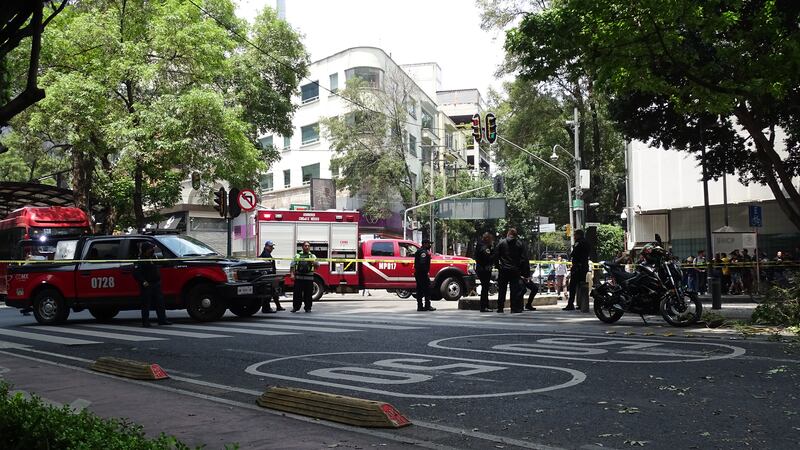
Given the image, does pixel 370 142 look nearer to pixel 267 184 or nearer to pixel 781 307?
pixel 267 184

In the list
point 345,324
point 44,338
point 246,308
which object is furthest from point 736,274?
point 44,338

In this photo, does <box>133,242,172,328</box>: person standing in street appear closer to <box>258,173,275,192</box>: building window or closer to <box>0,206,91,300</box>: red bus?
<box>0,206,91,300</box>: red bus

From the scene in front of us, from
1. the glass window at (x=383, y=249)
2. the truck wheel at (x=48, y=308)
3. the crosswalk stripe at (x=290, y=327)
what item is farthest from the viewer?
the glass window at (x=383, y=249)

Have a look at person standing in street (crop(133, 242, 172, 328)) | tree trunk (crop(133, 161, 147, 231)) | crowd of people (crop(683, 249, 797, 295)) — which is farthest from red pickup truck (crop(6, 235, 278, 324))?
crowd of people (crop(683, 249, 797, 295))

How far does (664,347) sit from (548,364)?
7.21 ft

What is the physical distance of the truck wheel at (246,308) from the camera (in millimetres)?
16125

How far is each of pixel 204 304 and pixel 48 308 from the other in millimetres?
3461

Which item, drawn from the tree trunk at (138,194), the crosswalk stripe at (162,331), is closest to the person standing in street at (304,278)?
the crosswalk stripe at (162,331)

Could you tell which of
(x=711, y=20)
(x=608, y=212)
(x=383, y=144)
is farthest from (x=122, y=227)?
(x=608, y=212)

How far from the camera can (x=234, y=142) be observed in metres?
25.3

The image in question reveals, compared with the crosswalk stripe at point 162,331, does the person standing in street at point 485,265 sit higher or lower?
higher

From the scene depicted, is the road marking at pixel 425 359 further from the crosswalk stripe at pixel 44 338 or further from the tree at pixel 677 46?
the tree at pixel 677 46

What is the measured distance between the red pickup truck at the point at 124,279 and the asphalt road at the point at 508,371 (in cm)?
77

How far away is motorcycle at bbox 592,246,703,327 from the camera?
41.3 ft
